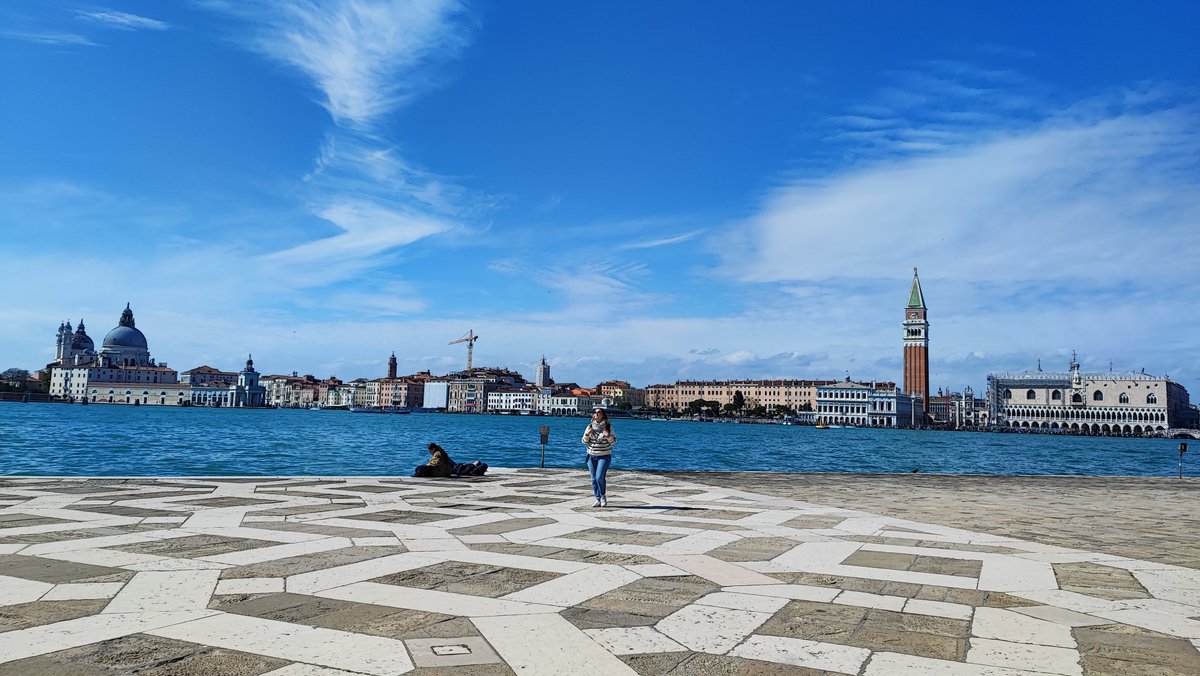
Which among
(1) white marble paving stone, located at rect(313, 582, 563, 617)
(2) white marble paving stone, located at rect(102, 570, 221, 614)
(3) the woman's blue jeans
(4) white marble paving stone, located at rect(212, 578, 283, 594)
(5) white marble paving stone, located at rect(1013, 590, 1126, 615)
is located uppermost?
(3) the woman's blue jeans

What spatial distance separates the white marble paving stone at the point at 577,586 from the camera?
6.56 metres

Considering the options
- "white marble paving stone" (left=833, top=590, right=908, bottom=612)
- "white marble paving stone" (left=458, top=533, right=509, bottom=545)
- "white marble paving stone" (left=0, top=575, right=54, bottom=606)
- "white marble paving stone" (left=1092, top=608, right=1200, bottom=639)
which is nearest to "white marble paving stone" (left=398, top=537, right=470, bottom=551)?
"white marble paving stone" (left=458, top=533, right=509, bottom=545)

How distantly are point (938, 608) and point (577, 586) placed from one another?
2902 millimetres

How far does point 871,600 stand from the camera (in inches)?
268

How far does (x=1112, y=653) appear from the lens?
213 inches

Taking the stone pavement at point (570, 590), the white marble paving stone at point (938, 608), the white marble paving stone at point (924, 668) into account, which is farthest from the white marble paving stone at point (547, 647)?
the white marble paving stone at point (938, 608)

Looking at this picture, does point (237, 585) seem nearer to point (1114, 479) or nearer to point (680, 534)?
point (680, 534)

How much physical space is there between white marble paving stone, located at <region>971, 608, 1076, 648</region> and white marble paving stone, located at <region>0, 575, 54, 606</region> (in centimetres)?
682

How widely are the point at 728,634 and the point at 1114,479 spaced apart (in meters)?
24.8

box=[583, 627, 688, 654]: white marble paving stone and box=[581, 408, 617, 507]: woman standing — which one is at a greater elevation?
box=[581, 408, 617, 507]: woman standing

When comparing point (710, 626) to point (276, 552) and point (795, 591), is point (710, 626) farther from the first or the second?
point (276, 552)

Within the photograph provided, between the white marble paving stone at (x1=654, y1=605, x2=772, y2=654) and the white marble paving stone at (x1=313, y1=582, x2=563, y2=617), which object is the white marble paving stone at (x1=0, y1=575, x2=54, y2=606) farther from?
the white marble paving stone at (x1=654, y1=605, x2=772, y2=654)

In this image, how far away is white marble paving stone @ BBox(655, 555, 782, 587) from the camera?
24.5 ft

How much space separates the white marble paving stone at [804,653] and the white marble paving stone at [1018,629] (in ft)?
3.86
